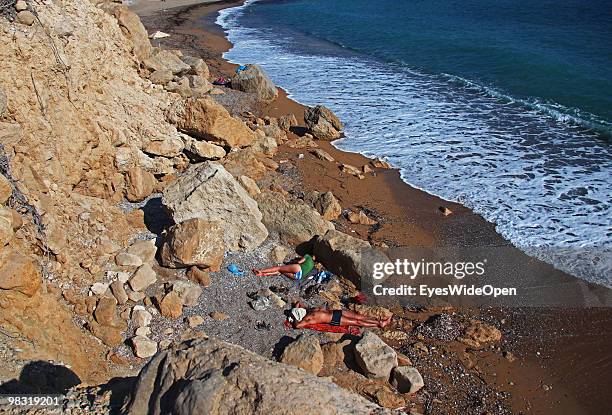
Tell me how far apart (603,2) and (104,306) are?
41.1 m

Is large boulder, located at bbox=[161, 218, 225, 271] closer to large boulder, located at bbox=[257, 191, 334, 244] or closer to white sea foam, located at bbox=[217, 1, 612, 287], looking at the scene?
large boulder, located at bbox=[257, 191, 334, 244]

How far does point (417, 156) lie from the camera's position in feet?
44.1

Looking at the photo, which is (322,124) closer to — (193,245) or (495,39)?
(193,245)

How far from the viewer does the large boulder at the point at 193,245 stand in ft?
23.9

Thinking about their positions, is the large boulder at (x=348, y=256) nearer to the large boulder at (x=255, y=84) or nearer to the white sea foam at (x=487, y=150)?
the white sea foam at (x=487, y=150)

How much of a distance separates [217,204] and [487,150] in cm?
899

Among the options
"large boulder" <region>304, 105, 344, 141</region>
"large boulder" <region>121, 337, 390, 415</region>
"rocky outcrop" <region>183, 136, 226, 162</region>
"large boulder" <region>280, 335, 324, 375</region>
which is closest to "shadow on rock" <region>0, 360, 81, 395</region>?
"large boulder" <region>121, 337, 390, 415</region>

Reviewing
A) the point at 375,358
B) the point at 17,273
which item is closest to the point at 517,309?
the point at 375,358

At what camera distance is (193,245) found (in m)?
7.28

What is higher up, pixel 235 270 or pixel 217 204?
pixel 217 204

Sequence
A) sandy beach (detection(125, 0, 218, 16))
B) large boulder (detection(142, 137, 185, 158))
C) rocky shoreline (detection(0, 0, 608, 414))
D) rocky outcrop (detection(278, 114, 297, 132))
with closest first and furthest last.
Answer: rocky shoreline (detection(0, 0, 608, 414))
large boulder (detection(142, 137, 185, 158))
rocky outcrop (detection(278, 114, 297, 132))
sandy beach (detection(125, 0, 218, 16))

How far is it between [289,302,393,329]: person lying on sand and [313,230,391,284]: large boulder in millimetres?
823

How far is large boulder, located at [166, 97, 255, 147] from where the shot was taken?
10453 mm

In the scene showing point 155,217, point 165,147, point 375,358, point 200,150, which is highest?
point 165,147
